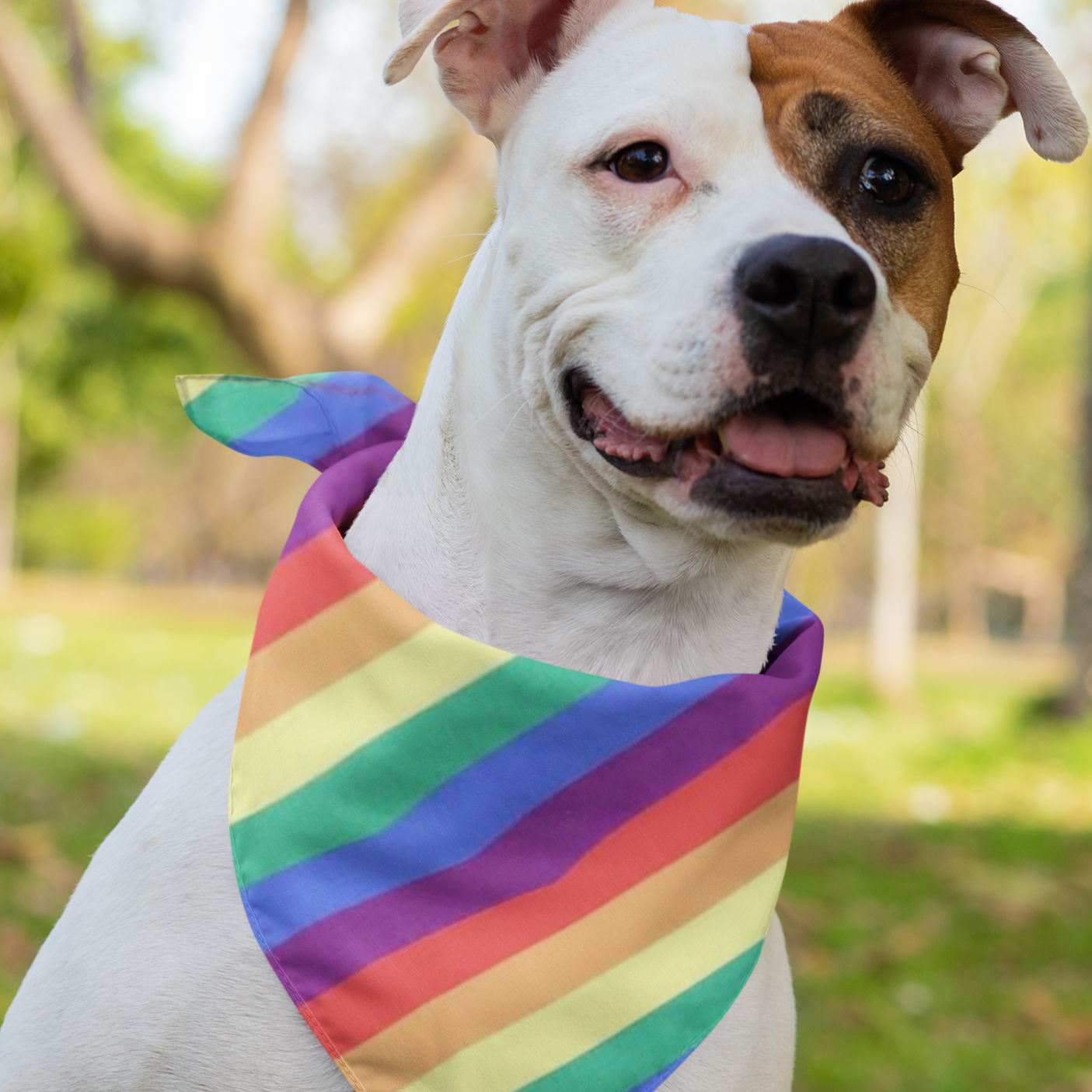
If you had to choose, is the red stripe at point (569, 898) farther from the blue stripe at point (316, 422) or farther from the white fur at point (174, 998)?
the blue stripe at point (316, 422)

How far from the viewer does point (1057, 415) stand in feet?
105

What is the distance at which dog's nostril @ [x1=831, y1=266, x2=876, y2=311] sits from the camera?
1715 millimetres

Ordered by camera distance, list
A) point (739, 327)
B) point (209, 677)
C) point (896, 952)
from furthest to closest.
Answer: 1. point (209, 677)
2. point (896, 952)
3. point (739, 327)

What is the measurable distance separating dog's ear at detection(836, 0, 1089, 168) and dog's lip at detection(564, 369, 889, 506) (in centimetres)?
88

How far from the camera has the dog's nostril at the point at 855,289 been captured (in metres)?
1.71

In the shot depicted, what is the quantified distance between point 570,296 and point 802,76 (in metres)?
0.59

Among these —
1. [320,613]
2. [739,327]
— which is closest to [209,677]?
[320,613]

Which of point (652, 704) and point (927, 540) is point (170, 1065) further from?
point (927, 540)

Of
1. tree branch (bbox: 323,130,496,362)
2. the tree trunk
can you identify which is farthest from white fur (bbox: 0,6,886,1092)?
the tree trunk

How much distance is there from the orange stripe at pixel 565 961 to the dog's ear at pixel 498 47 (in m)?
1.40

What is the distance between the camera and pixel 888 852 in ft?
21.2

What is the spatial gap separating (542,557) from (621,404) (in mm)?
344

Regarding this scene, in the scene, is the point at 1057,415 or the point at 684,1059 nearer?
the point at 684,1059

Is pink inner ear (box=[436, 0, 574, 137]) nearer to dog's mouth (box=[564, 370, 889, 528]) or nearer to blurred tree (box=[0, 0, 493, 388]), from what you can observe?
dog's mouth (box=[564, 370, 889, 528])
